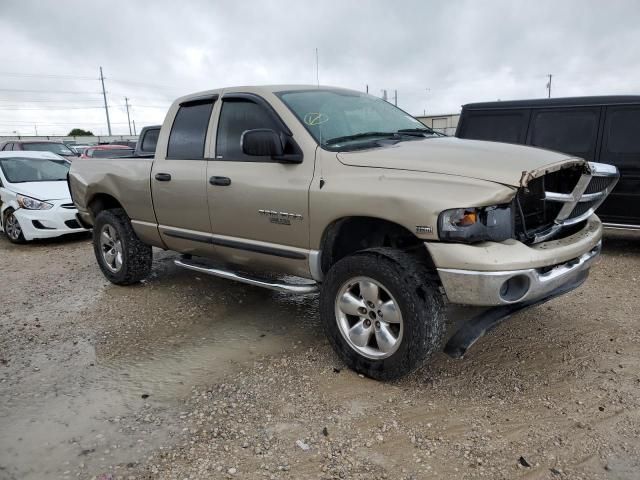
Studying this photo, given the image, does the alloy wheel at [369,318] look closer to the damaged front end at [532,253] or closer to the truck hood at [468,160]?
the damaged front end at [532,253]

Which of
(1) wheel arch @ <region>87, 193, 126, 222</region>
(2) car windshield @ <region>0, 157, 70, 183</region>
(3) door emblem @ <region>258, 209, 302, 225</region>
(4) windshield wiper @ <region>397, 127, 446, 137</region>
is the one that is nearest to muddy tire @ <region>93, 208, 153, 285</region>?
(1) wheel arch @ <region>87, 193, 126, 222</region>

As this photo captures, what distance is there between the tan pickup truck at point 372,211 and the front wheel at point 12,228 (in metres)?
4.63

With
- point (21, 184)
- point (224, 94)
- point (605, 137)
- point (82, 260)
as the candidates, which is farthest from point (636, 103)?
point (21, 184)

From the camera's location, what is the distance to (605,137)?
638 centimetres

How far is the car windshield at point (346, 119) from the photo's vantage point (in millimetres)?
3709

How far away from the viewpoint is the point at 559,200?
3.13 m

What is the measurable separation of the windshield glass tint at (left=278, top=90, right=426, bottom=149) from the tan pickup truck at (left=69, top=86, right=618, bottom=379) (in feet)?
0.05

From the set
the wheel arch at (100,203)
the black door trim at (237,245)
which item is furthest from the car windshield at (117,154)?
the black door trim at (237,245)

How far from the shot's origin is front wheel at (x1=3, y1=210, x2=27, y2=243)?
820 cm

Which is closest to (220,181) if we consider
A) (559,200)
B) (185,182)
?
(185,182)

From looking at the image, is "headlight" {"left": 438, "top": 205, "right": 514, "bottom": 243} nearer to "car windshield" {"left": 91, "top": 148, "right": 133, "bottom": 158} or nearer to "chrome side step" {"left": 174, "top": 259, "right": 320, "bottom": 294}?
"chrome side step" {"left": 174, "top": 259, "right": 320, "bottom": 294}

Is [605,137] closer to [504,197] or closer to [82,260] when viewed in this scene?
[504,197]

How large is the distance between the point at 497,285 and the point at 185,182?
9.16ft

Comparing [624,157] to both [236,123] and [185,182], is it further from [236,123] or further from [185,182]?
[185,182]
